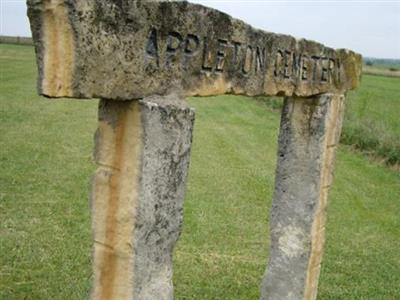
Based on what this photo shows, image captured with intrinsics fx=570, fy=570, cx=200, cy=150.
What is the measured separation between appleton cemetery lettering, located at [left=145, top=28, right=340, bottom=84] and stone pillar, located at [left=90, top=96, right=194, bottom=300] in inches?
10.7

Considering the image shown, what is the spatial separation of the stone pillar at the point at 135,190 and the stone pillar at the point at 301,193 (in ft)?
8.47

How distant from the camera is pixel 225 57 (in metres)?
4.12

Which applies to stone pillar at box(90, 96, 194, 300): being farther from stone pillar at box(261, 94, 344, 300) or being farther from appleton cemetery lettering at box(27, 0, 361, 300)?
stone pillar at box(261, 94, 344, 300)

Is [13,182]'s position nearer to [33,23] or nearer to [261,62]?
[261,62]

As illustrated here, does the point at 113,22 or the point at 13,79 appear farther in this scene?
the point at 13,79

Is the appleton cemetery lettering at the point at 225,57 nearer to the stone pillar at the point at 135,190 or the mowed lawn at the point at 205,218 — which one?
the stone pillar at the point at 135,190

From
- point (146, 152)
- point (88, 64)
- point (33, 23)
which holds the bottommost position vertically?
point (146, 152)

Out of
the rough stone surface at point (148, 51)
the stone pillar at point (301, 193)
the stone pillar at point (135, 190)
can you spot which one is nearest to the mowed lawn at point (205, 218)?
the stone pillar at point (301, 193)

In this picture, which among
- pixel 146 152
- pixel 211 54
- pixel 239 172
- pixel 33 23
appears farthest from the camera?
pixel 239 172

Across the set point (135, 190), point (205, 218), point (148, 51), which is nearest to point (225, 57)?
point (148, 51)

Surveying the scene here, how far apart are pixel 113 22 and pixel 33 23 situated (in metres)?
0.44

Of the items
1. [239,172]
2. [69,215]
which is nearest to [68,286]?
[69,215]

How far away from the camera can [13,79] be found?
94.1 feet

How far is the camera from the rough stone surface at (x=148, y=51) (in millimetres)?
3008
